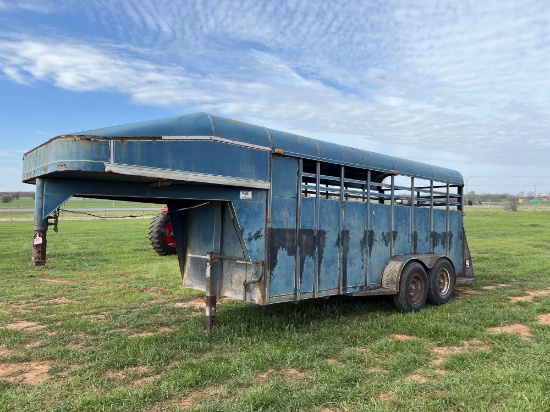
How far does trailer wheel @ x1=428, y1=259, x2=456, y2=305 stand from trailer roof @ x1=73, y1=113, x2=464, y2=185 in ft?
5.98

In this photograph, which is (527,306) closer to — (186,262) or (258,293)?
(258,293)

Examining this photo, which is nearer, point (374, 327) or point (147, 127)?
point (147, 127)

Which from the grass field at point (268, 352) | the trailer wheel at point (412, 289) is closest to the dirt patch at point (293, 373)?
the grass field at point (268, 352)

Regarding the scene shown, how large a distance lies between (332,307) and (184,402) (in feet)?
14.2

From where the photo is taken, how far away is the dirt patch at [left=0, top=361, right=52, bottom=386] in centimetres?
511

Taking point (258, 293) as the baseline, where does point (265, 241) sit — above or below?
above

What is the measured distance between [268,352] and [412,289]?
372 cm

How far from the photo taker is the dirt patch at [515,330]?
269 inches

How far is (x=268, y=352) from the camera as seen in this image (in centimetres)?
580

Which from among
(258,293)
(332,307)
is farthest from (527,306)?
(258,293)

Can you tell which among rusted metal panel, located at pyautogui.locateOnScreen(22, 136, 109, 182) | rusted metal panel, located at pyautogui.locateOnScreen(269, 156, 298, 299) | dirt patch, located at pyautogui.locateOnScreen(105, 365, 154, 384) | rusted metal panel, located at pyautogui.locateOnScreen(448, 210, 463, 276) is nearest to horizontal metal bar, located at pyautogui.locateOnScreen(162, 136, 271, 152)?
rusted metal panel, located at pyautogui.locateOnScreen(269, 156, 298, 299)

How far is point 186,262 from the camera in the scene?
307 inches

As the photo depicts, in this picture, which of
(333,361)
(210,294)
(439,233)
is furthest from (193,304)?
(439,233)

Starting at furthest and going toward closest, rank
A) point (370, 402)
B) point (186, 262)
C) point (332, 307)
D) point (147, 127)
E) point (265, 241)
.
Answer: point (332, 307)
point (186, 262)
point (265, 241)
point (147, 127)
point (370, 402)
